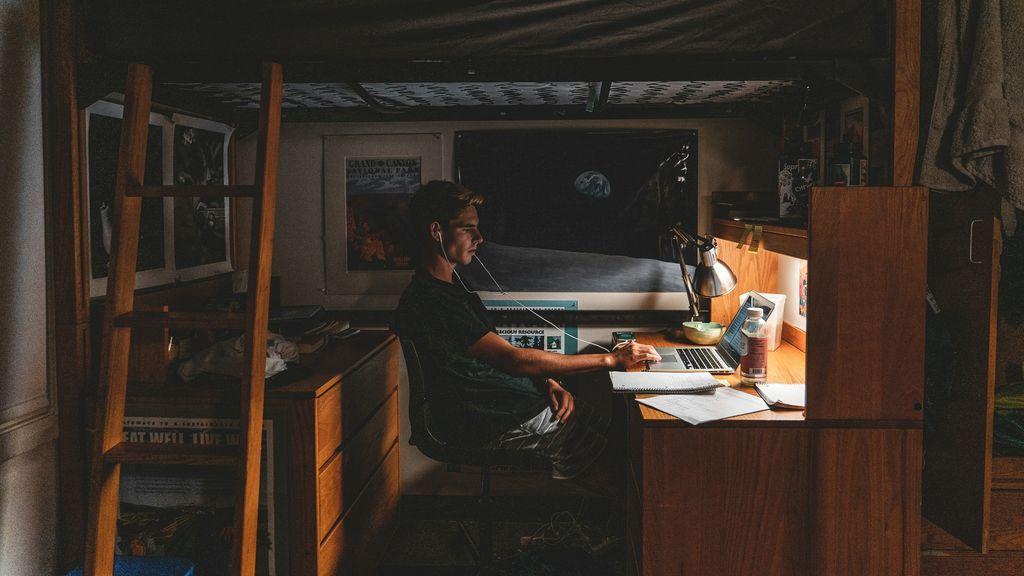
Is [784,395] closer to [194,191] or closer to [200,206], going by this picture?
[194,191]

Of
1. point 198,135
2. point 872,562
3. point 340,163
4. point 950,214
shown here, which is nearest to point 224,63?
point 198,135

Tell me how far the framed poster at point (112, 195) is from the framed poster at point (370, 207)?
817 mm

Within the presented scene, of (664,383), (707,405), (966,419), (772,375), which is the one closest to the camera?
(966,419)

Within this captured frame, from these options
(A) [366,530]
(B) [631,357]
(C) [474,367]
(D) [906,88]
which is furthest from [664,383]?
(A) [366,530]

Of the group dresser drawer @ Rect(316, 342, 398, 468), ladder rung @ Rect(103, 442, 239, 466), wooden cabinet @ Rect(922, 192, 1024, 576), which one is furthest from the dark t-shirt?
wooden cabinet @ Rect(922, 192, 1024, 576)

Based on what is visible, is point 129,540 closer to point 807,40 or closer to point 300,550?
point 300,550

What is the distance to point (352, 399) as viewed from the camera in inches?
113

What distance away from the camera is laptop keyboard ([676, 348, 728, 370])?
111 inches

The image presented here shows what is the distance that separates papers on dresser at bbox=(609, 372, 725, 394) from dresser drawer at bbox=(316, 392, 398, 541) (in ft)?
3.47

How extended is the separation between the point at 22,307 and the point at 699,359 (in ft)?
7.88

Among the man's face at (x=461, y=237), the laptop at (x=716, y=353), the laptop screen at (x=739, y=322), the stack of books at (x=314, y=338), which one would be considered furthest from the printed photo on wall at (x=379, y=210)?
the laptop screen at (x=739, y=322)

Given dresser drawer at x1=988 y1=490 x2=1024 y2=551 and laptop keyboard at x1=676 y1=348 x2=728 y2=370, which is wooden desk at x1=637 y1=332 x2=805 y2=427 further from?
dresser drawer at x1=988 y1=490 x2=1024 y2=551

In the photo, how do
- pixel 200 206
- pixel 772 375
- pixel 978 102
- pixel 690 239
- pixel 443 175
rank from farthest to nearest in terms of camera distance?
pixel 443 175
pixel 690 239
pixel 200 206
pixel 772 375
pixel 978 102

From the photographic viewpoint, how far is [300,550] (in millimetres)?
2500
